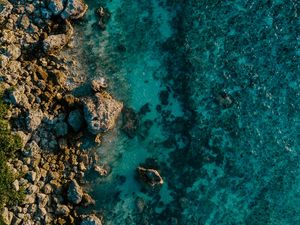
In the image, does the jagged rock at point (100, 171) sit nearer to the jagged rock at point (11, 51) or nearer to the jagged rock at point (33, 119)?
the jagged rock at point (33, 119)

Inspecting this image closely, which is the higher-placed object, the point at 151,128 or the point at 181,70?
the point at 181,70

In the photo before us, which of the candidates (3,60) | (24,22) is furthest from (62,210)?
(24,22)

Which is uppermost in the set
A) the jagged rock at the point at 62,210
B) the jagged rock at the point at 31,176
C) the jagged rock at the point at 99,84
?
the jagged rock at the point at 99,84

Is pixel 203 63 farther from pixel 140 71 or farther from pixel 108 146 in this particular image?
pixel 108 146

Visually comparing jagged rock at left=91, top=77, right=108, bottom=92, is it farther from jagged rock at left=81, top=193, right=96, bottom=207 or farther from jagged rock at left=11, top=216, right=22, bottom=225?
jagged rock at left=11, top=216, right=22, bottom=225

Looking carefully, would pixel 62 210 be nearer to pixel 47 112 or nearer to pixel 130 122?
pixel 47 112

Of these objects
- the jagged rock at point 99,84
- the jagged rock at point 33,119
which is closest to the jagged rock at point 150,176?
the jagged rock at point 99,84

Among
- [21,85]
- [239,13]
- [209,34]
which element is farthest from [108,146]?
[239,13]
